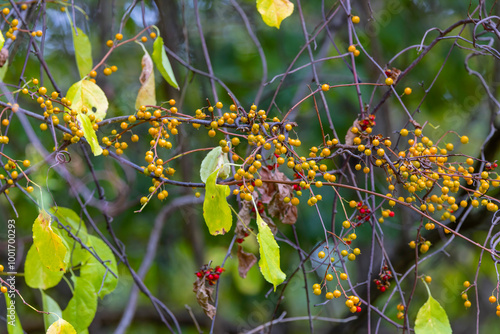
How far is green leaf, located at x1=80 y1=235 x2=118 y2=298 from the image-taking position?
4.33 ft

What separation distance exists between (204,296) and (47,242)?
1.19 feet

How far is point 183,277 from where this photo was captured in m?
3.78

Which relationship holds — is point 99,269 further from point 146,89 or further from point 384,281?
point 384,281

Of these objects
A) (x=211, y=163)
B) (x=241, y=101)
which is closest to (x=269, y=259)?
(x=211, y=163)

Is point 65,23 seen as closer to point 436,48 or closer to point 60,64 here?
point 60,64

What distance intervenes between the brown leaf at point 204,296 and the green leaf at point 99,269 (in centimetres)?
26

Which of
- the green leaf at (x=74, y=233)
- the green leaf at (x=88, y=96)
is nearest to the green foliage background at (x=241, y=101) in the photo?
the green leaf at (x=74, y=233)

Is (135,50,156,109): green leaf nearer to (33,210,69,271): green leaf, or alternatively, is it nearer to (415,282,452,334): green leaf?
(33,210,69,271): green leaf

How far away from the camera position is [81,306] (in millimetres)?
1287

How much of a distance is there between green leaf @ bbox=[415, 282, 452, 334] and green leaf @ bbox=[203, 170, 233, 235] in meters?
0.49

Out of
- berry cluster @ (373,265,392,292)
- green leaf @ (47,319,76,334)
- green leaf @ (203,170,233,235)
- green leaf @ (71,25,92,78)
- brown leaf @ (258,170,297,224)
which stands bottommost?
berry cluster @ (373,265,392,292)

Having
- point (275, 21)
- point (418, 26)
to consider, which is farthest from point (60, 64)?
point (275, 21)

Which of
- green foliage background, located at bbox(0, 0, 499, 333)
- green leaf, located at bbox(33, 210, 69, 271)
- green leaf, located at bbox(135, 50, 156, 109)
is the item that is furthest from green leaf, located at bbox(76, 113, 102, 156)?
green foliage background, located at bbox(0, 0, 499, 333)

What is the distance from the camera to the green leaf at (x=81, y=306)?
1.28 metres
